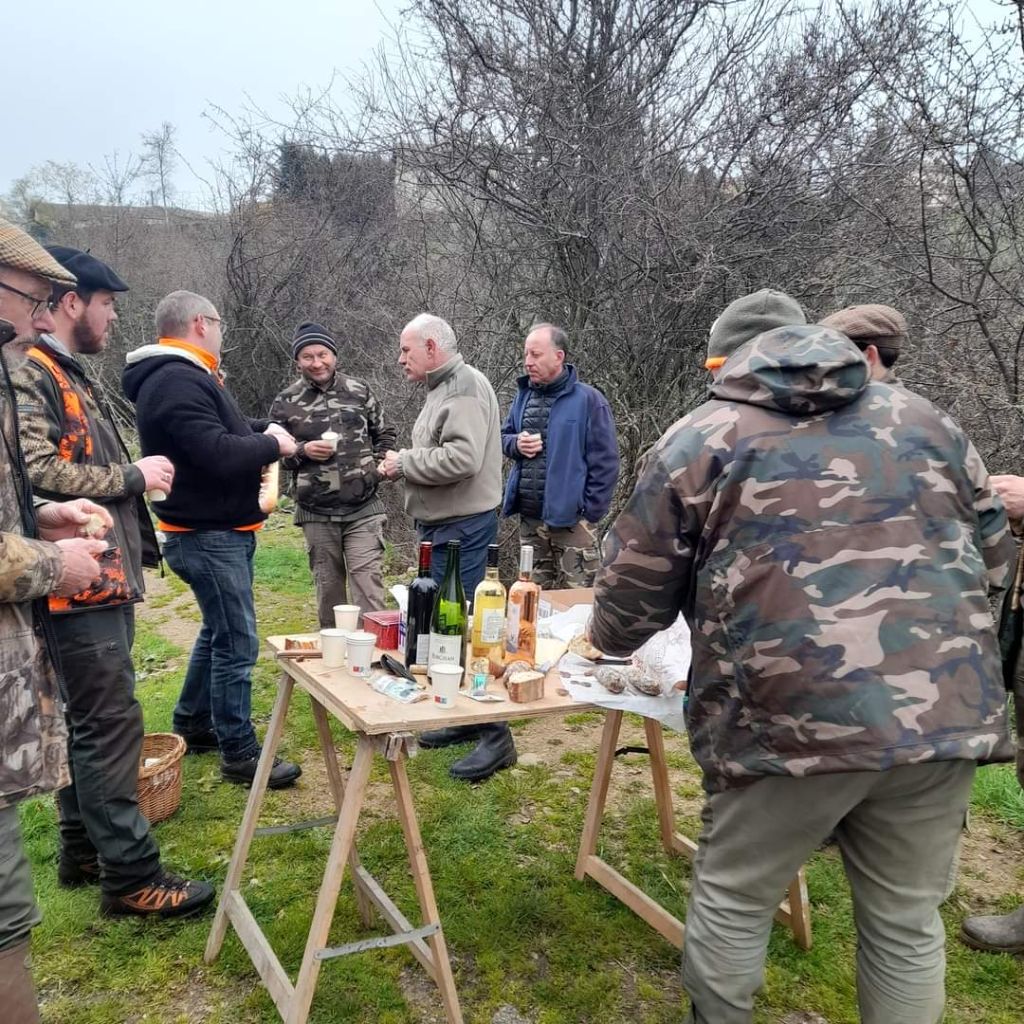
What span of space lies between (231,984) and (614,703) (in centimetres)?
149

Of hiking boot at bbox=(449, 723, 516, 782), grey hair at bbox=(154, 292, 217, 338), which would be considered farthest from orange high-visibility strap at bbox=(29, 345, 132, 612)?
hiking boot at bbox=(449, 723, 516, 782)

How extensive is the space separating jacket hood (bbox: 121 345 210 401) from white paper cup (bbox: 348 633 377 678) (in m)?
1.55

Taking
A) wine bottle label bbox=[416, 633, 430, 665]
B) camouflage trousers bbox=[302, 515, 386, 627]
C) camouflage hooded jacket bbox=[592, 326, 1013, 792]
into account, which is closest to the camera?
camouflage hooded jacket bbox=[592, 326, 1013, 792]

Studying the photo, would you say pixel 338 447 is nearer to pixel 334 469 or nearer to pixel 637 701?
pixel 334 469

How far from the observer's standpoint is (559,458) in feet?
14.5

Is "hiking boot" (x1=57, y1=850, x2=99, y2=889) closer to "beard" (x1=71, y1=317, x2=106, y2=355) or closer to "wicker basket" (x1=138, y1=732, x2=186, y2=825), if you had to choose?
"wicker basket" (x1=138, y1=732, x2=186, y2=825)

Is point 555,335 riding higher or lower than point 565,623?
higher

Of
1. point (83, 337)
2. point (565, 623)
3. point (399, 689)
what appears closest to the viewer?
point (399, 689)

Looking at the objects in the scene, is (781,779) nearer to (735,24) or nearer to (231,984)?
(231,984)

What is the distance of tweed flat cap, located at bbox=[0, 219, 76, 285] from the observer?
157cm

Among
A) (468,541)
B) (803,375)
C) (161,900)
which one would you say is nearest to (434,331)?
(468,541)

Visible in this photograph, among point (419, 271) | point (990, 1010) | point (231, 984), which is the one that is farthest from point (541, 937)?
point (419, 271)

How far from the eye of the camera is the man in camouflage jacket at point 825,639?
4.94 feet

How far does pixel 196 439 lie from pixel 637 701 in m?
2.03
